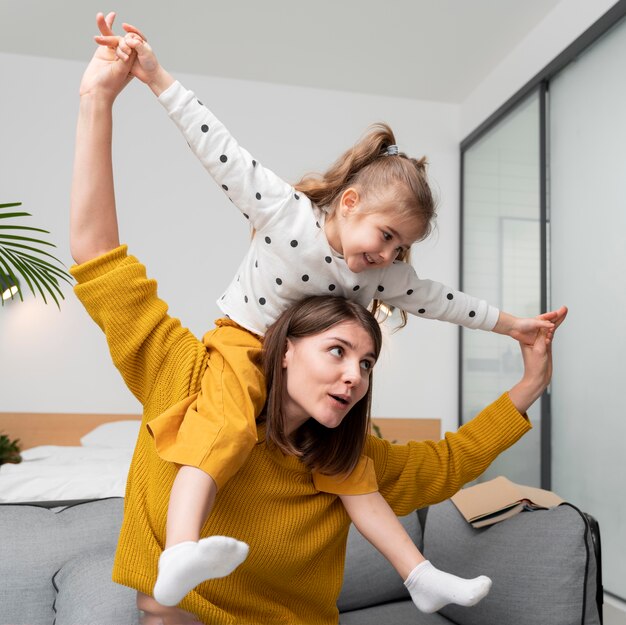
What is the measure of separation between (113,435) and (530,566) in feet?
8.90

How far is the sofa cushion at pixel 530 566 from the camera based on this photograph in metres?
1.52

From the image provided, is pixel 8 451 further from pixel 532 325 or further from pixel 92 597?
pixel 532 325

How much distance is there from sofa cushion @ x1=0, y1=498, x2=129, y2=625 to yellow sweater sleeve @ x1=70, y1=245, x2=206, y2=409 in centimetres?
49

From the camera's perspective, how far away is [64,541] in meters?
1.61

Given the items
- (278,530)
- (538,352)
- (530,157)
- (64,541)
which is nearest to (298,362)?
(278,530)

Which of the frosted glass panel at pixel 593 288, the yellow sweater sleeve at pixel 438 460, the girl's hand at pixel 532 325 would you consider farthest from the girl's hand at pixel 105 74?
the frosted glass panel at pixel 593 288

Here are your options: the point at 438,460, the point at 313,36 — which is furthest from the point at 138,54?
the point at 313,36

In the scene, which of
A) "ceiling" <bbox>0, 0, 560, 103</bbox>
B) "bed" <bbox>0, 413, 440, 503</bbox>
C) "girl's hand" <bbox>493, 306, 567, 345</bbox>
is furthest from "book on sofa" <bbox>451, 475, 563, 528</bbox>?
"ceiling" <bbox>0, 0, 560, 103</bbox>

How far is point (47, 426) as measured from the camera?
4.13 m

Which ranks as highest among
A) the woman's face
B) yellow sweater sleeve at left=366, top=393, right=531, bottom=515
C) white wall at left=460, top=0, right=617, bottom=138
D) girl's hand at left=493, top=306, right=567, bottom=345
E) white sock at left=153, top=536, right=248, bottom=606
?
white wall at left=460, top=0, right=617, bottom=138

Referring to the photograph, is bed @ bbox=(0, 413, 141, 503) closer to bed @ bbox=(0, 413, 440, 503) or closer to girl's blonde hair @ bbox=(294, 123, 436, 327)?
bed @ bbox=(0, 413, 440, 503)

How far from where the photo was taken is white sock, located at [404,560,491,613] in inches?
46.0

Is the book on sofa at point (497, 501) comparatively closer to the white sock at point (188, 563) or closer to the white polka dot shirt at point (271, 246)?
the white polka dot shirt at point (271, 246)

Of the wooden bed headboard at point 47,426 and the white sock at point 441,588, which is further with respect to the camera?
the wooden bed headboard at point 47,426
